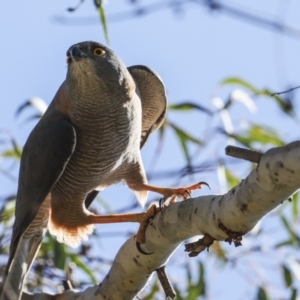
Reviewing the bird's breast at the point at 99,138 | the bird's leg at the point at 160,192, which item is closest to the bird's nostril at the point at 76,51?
the bird's breast at the point at 99,138

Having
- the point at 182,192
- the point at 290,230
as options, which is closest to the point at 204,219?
the point at 182,192

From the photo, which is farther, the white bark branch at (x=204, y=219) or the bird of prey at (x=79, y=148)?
the bird of prey at (x=79, y=148)

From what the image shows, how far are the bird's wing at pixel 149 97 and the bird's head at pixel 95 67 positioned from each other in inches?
12.8

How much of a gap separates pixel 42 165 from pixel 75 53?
1.90ft

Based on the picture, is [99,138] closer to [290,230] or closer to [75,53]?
[75,53]

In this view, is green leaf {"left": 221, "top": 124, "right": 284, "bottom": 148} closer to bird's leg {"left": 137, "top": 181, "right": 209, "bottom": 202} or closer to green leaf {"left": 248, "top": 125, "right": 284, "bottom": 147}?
green leaf {"left": 248, "top": 125, "right": 284, "bottom": 147}

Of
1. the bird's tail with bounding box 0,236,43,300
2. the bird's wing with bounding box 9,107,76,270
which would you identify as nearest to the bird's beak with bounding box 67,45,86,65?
the bird's wing with bounding box 9,107,76,270

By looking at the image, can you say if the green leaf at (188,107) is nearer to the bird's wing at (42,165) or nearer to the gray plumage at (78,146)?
the gray plumage at (78,146)

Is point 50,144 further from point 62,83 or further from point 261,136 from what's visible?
point 261,136

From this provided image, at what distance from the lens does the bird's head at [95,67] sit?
381 centimetres

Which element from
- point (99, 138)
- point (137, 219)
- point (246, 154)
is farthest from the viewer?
point (99, 138)

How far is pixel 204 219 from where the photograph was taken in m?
2.57

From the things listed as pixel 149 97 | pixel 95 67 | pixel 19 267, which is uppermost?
pixel 95 67

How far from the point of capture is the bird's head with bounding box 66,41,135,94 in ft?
12.5
